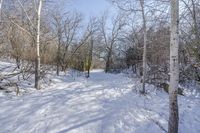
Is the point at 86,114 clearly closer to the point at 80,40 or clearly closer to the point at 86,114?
the point at 86,114

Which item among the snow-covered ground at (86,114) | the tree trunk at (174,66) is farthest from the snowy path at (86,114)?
the tree trunk at (174,66)

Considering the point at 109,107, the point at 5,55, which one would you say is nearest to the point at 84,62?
the point at 5,55

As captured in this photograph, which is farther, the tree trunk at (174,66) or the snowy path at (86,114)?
the snowy path at (86,114)

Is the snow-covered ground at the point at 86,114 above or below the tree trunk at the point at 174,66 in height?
below

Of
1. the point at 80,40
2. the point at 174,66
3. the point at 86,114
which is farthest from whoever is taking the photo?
the point at 80,40

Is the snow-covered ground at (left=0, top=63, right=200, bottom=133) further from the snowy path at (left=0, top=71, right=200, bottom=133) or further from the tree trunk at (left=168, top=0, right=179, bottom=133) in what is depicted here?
the tree trunk at (left=168, top=0, right=179, bottom=133)

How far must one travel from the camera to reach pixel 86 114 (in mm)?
8820

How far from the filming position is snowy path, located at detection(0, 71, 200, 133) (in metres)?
7.76

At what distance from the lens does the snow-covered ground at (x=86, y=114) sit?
7770 millimetres

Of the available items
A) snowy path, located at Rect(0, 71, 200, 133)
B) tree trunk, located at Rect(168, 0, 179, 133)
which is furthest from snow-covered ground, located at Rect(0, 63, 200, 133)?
tree trunk, located at Rect(168, 0, 179, 133)

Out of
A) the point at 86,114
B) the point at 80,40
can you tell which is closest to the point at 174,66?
the point at 86,114

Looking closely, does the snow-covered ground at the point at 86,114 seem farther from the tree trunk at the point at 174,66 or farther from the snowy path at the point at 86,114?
the tree trunk at the point at 174,66

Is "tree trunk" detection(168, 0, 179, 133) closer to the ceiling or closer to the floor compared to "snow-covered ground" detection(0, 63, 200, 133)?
closer to the ceiling

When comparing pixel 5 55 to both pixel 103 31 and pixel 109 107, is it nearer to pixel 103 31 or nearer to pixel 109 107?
pixel 109 107
